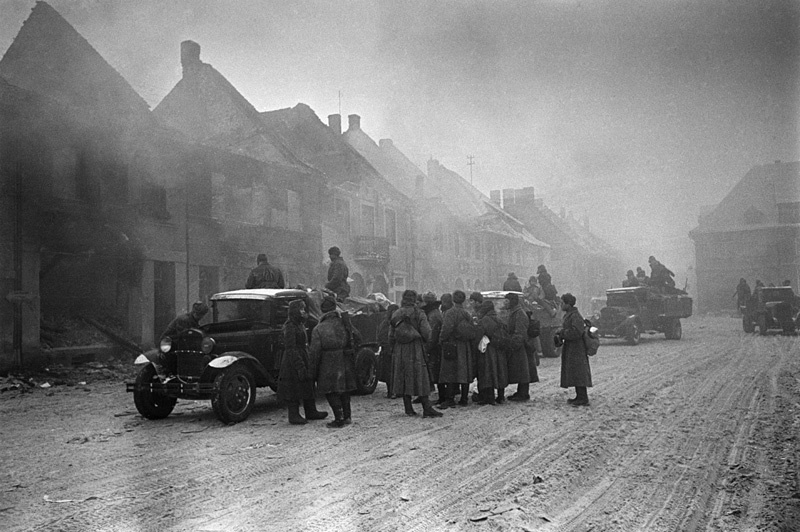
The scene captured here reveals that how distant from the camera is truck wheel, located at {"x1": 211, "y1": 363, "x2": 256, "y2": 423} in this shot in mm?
7953

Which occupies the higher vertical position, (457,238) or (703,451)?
(457,238)

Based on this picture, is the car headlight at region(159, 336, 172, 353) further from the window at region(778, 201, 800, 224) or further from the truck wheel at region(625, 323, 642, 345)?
the window at region(778, 201, 800, 224)

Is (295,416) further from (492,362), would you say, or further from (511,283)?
(511,283)

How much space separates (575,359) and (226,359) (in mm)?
5193

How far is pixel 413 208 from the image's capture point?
1318 inches

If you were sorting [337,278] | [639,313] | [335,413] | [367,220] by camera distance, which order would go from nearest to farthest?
[335,413] < [337,278] < [639,313] < [367,220]

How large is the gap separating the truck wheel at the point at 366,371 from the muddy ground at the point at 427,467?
953 millimetres

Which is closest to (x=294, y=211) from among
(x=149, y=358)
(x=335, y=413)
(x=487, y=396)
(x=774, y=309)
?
(x=149, y=358)

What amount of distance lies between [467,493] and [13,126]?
1398 centimetres

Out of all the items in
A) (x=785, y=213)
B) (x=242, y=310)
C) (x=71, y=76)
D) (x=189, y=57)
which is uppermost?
(x=189, y=57)

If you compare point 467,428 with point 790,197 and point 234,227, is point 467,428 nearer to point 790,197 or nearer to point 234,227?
point 234,227

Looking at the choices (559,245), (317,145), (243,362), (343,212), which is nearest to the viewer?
(243,362)

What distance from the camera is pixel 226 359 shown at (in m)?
8.15

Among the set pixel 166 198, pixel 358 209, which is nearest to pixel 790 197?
pixel 358 209
